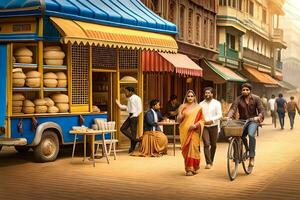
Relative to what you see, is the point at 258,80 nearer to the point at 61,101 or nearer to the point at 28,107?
the point at 61,101

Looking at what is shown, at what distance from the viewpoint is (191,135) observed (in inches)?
431

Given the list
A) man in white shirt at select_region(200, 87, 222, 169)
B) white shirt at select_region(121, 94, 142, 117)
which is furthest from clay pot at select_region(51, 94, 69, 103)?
man in white shirt at select_region(200, 87, 222, 169)

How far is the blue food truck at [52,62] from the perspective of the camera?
12.5 m

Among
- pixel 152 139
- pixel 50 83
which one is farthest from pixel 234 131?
pixel 50 83

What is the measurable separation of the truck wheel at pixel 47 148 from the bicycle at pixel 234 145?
4497mm

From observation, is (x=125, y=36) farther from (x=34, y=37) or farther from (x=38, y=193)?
(x=38, y=193)

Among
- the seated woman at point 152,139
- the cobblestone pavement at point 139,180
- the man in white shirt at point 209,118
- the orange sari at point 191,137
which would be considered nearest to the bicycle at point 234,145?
the cobblestone pavement at point 139,180

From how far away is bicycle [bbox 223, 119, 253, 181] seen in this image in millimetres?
10204

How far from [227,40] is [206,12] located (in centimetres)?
587

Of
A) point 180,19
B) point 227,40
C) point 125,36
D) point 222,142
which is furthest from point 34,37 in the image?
point 227,40

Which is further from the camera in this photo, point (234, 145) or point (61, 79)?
point (61, 79)

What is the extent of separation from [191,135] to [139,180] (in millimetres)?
1499

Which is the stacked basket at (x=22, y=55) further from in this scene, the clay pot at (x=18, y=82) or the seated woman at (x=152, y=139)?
the seated woman at (x=152, y=139)

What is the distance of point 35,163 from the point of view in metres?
12.6
